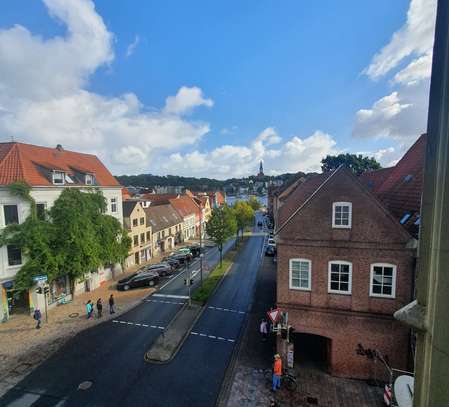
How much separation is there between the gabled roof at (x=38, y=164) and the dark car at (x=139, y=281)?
33.6 ft

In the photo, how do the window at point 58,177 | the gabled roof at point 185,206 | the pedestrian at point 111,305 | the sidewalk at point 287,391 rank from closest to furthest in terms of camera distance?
the sidewalk at point 287,391 < the pedestrian at point 111,305 < the window at point 58,177 < the gabled roof at point 185,206

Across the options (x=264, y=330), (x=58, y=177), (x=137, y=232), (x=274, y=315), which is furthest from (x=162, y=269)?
(x=274, y=315)

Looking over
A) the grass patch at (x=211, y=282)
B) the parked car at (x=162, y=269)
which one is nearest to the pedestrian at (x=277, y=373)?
the grass patch at (x=211, y=282)

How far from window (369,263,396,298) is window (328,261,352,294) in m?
1.00

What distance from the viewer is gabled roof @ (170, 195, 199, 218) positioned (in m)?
52.4

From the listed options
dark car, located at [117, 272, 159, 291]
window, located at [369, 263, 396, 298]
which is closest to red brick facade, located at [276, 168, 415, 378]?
window, located at [369, 263, 396, 298]

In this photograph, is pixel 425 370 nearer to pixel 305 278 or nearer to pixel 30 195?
pixel 305 278

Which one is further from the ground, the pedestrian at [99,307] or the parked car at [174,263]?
the pedestrian at [99,307]

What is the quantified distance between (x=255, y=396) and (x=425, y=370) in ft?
39.5

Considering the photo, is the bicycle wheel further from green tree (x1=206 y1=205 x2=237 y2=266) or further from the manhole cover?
green tree (x1=206 y1=205 x2=237 y2=266)

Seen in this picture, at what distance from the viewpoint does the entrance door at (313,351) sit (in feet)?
46.7

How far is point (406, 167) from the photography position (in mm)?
19781

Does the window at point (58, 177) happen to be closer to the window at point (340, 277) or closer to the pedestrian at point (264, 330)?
the pedestrian at point (264, 330)

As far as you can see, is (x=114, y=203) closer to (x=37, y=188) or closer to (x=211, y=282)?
(x=37, y=188)
